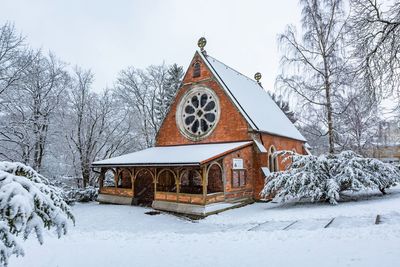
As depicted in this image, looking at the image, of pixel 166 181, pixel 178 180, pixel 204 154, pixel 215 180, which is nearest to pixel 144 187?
pixel 166 181

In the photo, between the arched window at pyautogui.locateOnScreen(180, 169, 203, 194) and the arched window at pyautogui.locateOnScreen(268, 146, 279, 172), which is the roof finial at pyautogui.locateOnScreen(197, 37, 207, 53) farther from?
the arched window at pyautogui.locateOnScreen(180, 169, 203, 194)

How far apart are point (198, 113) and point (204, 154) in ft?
19.7

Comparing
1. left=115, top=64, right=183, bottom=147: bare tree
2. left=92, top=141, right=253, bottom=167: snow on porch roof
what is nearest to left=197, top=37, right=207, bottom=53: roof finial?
left=92, top=141, right=253, bottom=167: snow on porch roof

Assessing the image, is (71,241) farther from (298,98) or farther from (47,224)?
(298,98)

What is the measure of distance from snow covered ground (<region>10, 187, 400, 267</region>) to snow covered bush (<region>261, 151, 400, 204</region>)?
1588 millimetres

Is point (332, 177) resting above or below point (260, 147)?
below

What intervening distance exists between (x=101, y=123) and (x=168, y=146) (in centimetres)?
886

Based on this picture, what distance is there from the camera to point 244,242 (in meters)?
8.36

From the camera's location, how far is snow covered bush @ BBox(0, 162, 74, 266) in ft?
13.7

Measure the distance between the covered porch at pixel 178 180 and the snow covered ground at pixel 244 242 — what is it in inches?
80.1

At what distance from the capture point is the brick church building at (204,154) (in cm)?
1578

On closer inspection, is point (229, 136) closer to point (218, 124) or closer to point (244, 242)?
point (218, 124)

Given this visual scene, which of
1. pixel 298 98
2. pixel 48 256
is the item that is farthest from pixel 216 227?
pixel 298 98

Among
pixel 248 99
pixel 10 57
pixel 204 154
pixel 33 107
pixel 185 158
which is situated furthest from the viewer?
pixel 248 99
